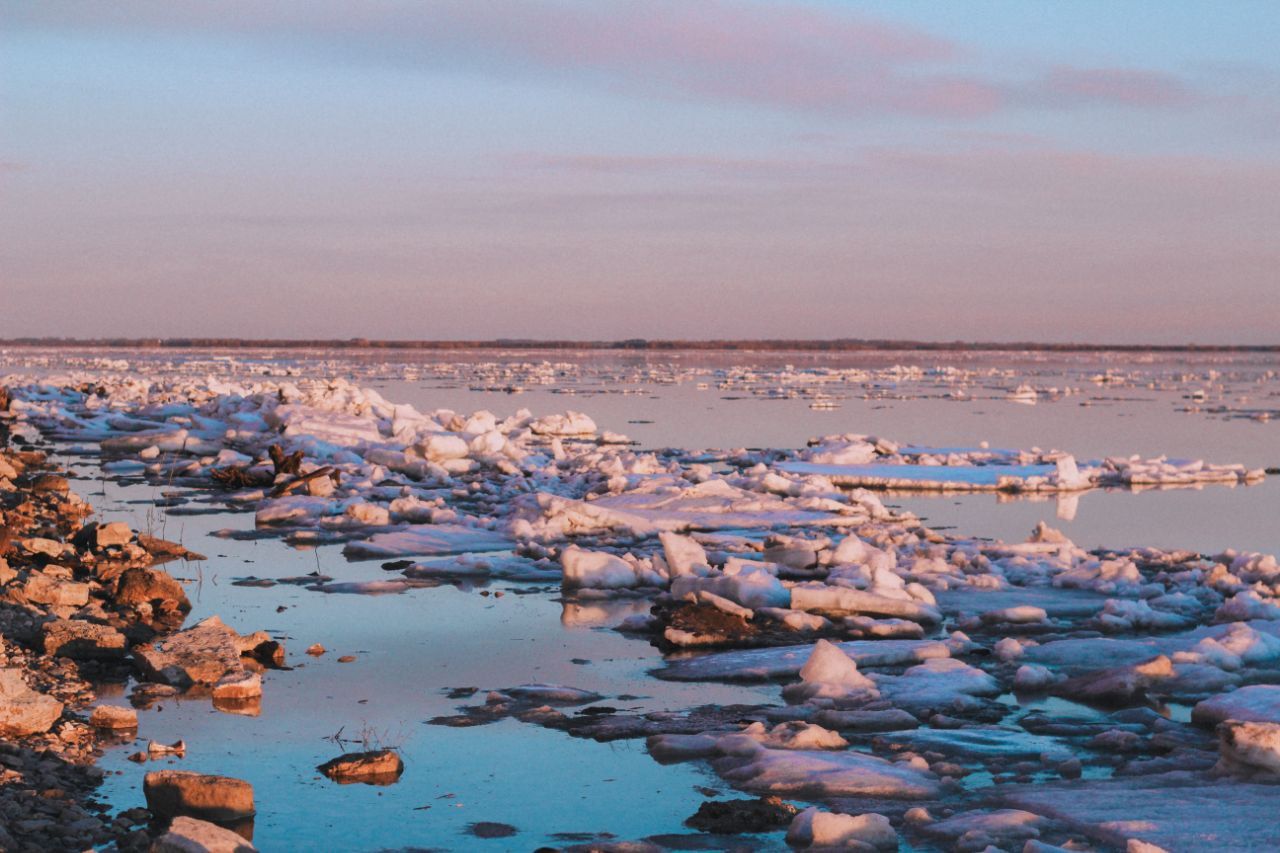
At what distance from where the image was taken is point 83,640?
7.20 m

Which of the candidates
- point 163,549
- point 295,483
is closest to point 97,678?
point 163,549

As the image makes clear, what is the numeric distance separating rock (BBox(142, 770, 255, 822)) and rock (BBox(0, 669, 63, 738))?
0.89 metres

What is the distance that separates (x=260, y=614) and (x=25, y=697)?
10.5ft

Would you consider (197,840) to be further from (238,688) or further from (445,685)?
(445,685)

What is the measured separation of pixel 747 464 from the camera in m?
20.3

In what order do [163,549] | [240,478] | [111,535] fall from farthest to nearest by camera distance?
[240,478], [163,549], [111,535]

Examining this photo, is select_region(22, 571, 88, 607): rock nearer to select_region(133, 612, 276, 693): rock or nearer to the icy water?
the icy water

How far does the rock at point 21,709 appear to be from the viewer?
544 centimetres

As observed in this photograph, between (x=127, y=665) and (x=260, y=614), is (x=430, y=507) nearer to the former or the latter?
(x=260, y=614)

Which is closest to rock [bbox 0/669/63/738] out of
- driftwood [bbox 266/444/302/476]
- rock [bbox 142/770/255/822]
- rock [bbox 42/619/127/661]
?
rock [bbox 142/770/255/822]

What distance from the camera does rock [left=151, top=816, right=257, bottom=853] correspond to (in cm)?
409

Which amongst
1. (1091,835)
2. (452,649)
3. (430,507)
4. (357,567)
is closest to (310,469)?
(430,507)

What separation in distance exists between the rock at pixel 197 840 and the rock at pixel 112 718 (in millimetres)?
1831

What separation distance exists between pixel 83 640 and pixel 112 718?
1.46m
